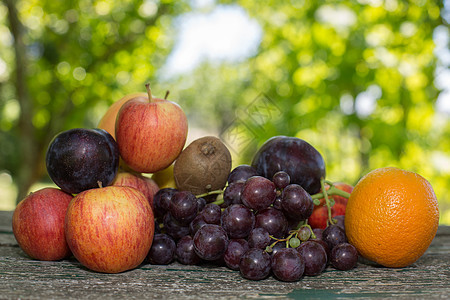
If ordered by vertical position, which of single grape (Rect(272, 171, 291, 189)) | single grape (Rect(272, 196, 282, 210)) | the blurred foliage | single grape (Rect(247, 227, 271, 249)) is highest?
the blurred foliage

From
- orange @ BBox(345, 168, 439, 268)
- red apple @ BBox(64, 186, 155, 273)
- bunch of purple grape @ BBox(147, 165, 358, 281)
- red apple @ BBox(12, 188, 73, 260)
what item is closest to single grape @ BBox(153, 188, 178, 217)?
bunch of purple grape @ BBox(147, 165, 358, 281)

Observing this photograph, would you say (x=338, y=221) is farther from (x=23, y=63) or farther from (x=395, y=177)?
(x=23, y=63)

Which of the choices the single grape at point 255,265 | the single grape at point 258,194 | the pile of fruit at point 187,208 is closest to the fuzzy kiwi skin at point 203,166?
the pile of fruit at point 187,208

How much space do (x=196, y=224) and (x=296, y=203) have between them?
0.24 metres

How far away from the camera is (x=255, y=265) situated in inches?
28.2

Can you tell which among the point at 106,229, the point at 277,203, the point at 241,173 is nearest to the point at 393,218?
the point at 277,203

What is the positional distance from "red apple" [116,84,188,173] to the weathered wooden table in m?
0.26

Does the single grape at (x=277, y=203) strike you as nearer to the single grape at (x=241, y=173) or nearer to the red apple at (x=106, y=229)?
the single grape at (x=241, y=173)

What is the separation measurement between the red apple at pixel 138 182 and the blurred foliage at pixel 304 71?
31 centimetres

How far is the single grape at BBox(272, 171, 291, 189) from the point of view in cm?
83

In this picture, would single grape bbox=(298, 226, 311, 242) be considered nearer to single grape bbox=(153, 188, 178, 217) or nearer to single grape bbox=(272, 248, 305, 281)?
single grape bbox=(272, 248, 305, 281)

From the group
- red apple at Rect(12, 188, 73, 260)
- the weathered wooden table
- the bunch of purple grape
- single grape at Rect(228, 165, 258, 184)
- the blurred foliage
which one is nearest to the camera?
the weathered wooden table

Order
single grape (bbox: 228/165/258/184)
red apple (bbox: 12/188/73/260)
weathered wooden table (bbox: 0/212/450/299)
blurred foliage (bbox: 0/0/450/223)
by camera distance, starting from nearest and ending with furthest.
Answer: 1. weathered wooden table (bbox: 0/212/450/299)
2. red apple (bbox: 12/188/73/260)
3. single grape (bbox: 228/165/258/184)
4. blurred foliage (bbox: 0/0/450/223)

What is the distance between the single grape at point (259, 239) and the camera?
2.54 feet
